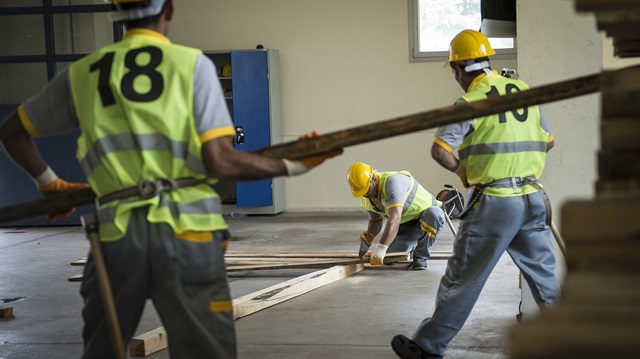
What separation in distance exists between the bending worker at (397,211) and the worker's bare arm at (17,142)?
5.15m

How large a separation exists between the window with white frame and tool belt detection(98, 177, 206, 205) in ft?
39.4

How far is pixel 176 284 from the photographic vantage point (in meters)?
3.34

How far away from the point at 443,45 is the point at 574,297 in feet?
44.7

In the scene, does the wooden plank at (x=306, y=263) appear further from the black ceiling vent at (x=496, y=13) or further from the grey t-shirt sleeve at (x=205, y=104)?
the grey t-shirt sleeve at (x=205, y=104)

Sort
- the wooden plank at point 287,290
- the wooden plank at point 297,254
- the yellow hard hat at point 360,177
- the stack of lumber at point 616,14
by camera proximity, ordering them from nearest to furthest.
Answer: the stack of lumber at point 616,14 < the wooden plank at point 287,290 < the yellow hard hat at point 360,177 < the wooden plank at point 297,254

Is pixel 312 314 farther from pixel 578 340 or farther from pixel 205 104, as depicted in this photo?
pixel 578 340

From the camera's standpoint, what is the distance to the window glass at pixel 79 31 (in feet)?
49.3

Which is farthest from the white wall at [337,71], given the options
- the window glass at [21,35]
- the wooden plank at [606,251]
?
the wooden plank at [606,251]

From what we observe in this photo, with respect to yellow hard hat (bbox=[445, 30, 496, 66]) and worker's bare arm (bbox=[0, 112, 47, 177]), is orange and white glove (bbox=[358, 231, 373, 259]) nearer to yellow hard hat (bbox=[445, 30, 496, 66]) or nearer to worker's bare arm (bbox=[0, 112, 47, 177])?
yellow hard hat (bbox=[445, 30, 496, 66])

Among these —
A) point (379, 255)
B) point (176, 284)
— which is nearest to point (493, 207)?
point (176, 284)

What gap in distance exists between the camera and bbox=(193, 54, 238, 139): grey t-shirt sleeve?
3.31m

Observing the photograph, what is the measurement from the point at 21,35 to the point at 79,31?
3.28 ft

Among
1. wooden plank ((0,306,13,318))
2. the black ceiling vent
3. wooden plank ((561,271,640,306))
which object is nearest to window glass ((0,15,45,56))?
wooden plank ((0,306,13,318))

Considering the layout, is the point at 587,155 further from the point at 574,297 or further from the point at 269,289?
the point at 574,297
